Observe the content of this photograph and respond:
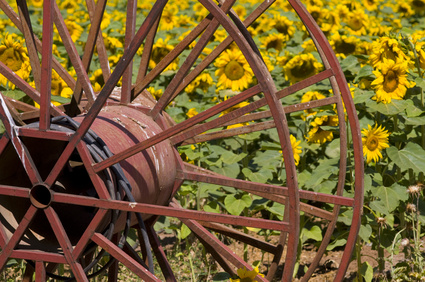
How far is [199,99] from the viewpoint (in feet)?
17.1

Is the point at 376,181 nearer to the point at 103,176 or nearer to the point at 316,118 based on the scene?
the point at 316,118

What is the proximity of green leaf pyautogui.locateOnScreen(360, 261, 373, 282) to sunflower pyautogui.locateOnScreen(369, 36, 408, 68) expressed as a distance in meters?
0.96

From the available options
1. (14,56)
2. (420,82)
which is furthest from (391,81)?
(14,56)

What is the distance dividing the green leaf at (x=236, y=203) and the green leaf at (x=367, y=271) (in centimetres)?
62

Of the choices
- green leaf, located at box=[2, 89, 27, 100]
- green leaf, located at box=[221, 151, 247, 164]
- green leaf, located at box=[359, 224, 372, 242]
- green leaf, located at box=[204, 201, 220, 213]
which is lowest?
green leaf, located at box=[359, 224, 372, 242]

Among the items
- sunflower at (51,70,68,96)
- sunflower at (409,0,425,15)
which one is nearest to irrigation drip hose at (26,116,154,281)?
sunflower at (51,70,68,96)

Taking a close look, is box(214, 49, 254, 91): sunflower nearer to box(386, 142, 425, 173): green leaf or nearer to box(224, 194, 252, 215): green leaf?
box(224, 194, 252, 215): green leaf

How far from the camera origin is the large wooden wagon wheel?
2203 mm

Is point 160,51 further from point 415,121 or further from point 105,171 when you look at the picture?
point 105,171

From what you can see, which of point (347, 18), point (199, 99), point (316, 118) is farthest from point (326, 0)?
point (316, 118)

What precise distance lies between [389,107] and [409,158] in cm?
27

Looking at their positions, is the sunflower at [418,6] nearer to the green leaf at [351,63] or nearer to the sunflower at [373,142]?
the green leaf at [351,63]

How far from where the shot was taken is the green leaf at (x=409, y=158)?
11.1 ft

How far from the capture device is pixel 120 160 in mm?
2234
